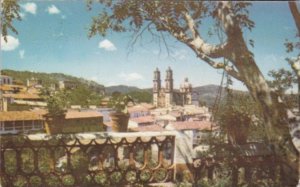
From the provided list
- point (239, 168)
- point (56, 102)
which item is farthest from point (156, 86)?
point (239, 168)

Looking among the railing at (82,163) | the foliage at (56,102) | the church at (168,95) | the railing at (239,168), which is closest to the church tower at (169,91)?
the church at (168,95)

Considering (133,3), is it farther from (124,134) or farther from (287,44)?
(287,44)

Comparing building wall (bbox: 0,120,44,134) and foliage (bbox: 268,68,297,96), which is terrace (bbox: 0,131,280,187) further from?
building wall (bbox: 0,120,44,134)

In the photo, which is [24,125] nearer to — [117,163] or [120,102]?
[120,102]

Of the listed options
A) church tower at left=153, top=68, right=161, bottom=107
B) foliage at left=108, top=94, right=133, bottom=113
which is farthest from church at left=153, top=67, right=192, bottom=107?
foliage at left=108, top=94, right=133, bottom=113

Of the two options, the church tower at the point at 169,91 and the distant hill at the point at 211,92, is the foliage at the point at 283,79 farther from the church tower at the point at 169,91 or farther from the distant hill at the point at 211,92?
the church tower at the point at 169,91
